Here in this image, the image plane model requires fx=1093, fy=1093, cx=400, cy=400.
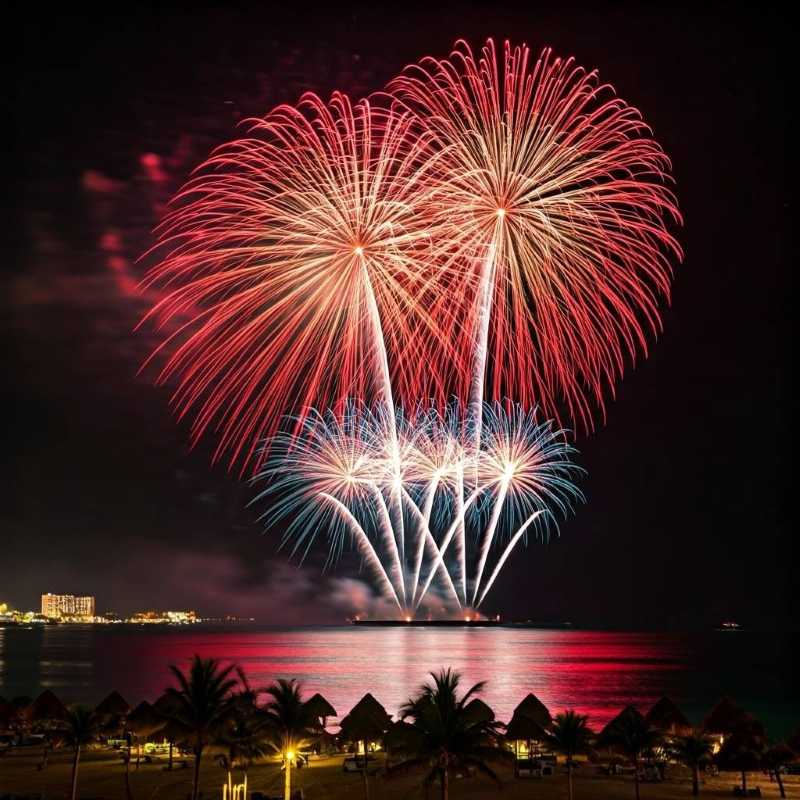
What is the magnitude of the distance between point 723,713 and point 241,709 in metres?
20.8

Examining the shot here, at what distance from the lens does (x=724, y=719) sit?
4278 cm

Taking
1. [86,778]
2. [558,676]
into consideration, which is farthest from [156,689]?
[86,778]

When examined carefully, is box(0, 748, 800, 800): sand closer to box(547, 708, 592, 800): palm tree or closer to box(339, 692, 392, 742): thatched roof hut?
box(339, 692, 392, 742): thatched roof hut

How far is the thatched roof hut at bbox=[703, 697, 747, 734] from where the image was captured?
42406mm

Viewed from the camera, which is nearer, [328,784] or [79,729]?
[79,729]

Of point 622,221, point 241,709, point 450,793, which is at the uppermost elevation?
point 622,221

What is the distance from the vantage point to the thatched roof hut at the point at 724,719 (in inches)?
1670

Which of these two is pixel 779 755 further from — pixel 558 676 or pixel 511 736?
pixel 558 676

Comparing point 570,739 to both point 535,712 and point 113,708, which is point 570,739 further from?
point 113,708

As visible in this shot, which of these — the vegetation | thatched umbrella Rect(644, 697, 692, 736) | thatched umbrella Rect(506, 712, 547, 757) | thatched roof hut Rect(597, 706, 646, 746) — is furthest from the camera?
thatched umbrella Rect(644, 697, 692, 736)

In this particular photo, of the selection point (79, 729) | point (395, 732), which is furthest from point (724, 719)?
point (79, 729)

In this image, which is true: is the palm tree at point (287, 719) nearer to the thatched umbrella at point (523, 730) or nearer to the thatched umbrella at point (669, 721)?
the thatched umbrella at point (523, 730)

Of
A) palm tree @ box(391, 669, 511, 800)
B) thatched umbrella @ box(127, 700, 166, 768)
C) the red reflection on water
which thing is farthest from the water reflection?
palm tree @ box(391, 669, 511, 800)

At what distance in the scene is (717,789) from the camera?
3688 centimetres
